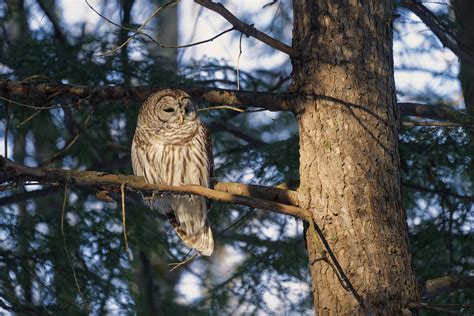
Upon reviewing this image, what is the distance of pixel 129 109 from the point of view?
589cm

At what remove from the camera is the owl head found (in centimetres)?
517

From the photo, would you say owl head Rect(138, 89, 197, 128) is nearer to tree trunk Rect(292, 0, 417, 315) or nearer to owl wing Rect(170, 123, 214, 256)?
owl wing Rect(170, 123, 214, 256)

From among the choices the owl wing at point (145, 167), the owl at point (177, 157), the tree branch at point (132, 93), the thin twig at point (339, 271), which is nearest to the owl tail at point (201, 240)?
the owl at point (177, 157)

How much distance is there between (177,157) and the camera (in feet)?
16.4

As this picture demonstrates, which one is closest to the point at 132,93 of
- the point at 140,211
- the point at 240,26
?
the point at 240,26

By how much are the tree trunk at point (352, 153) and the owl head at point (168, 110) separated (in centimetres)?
139

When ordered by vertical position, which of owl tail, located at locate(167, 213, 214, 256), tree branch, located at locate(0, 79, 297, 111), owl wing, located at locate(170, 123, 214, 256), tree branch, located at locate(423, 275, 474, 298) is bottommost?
tree branch, located at locate(423, 275, 474, 298)

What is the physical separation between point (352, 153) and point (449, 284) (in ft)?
2.40

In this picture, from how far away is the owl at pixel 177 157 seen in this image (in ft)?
16.4

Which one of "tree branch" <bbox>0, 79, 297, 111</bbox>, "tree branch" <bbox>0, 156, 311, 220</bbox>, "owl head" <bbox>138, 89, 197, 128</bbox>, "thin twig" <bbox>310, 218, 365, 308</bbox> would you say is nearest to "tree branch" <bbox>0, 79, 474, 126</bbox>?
"tree branch" <bbox>0, 79, 297, 111</bbox>

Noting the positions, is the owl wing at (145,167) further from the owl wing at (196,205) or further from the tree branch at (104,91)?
the tree branch at (104,91)

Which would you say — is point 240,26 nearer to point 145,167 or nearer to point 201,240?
point 145,167

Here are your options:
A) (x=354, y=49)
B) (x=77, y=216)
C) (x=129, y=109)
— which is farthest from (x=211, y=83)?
(x=354, y=49)

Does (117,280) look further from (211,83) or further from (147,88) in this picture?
(147,88)
